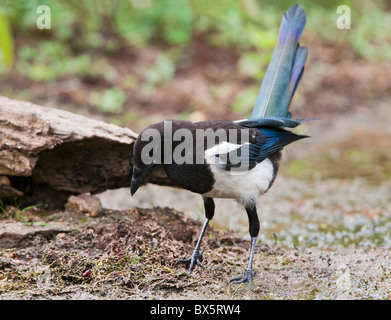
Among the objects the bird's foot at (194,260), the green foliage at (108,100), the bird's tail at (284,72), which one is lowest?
the bird's foot at (194,260)

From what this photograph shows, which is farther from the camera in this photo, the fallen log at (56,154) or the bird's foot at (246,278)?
the fallen log at (56,154)

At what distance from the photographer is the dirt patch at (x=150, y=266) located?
119 inches

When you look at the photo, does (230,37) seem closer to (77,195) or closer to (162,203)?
(162,203)

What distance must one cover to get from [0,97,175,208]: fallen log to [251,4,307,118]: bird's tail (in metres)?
0.99

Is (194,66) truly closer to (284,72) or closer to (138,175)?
(284,72)

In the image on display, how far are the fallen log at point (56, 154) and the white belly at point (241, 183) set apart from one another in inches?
32.2

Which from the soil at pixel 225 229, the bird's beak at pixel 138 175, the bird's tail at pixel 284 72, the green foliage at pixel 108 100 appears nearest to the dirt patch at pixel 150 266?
the soil at pixel 225 229

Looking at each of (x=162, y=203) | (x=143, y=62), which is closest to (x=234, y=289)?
(x=162, y=203)

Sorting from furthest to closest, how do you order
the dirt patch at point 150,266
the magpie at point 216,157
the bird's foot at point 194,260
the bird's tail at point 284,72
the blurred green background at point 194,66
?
the blurred green background at point 194,66
the bird's tail at point 284,72
the bird's foot at point 194,260
the magpie at point 216,157
the dirt patch at point 150,266

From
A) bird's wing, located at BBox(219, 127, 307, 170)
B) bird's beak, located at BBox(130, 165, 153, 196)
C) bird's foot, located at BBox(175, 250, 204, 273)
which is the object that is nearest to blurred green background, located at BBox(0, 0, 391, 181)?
bird's wing, located at BBox(219, 127, 307, 170)

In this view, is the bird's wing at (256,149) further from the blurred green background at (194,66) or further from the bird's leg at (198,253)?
the blurred green background at (194,66)

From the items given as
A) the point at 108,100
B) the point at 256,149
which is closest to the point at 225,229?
the point at 256,149

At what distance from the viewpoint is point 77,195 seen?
403cm

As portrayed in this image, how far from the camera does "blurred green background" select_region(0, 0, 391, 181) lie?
6984 mm
